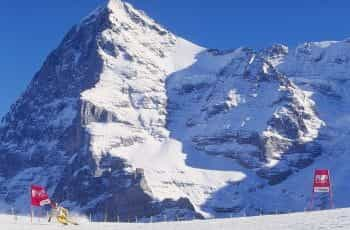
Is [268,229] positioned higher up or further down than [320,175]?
further down

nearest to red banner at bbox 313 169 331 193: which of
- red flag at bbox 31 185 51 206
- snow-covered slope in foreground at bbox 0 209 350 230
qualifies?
snow-covered slope in foreground at bbox 0 209 350 230

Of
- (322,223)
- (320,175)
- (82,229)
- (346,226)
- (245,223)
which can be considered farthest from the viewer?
(320,175)

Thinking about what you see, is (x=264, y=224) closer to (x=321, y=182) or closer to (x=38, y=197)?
(x=321, y=182)

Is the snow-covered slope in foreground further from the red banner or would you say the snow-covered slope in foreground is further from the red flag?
the red banner

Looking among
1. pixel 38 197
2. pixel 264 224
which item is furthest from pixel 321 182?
pixel 38 197

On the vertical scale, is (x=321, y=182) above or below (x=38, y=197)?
above

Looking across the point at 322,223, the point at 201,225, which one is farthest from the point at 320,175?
the point at 322,223

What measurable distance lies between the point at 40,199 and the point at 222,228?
1006 inches

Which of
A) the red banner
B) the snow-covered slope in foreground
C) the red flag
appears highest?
the red banner

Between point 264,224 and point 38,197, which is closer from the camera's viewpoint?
point 264,224

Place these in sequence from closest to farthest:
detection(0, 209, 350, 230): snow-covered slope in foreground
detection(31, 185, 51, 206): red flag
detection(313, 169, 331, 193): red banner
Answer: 1. detection(0, 209, 350, 230): snow-covered slope in foreground
2. detection(313, 169, 331, 193): red banner
3. detection(31, 185, 51, 206): red flag

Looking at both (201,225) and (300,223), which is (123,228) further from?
(300,223)

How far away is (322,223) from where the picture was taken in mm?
49156

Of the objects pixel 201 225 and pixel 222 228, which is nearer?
pixel 222 228
